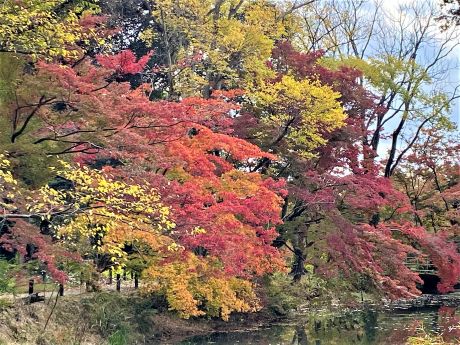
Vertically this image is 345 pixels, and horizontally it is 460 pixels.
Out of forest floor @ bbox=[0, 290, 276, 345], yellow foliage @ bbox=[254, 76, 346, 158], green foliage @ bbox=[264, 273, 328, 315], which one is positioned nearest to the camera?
forest floor @ bbox=[0, 290, 276, 345]

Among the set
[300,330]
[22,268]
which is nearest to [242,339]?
[300,330]

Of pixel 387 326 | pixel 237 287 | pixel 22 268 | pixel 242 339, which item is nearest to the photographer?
pixel 22 268

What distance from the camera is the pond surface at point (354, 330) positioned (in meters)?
15.3

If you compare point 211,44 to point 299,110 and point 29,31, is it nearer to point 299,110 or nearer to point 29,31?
point 299,110

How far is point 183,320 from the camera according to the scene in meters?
16.2

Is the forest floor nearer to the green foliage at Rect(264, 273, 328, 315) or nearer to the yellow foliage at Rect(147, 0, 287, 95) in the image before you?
the green foliage at Rect(264, 273, 328, 315)

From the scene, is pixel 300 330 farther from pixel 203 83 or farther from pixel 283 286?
pixel 203 83

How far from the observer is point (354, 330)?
1761 centimetres

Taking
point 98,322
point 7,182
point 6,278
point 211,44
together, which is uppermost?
point 211,44

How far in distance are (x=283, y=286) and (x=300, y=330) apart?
2.63 meters

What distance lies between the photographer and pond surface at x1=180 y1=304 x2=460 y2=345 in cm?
1529

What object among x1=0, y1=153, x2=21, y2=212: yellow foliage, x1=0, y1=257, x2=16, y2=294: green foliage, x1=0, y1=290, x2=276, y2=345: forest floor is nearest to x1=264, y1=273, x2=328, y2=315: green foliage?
x1=0, y1=290, x2=276, y2=345: forest floor

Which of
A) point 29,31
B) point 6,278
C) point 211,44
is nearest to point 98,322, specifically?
point 6,278

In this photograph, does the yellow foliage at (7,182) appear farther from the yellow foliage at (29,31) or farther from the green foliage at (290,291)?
the green foliage at (290,291)
